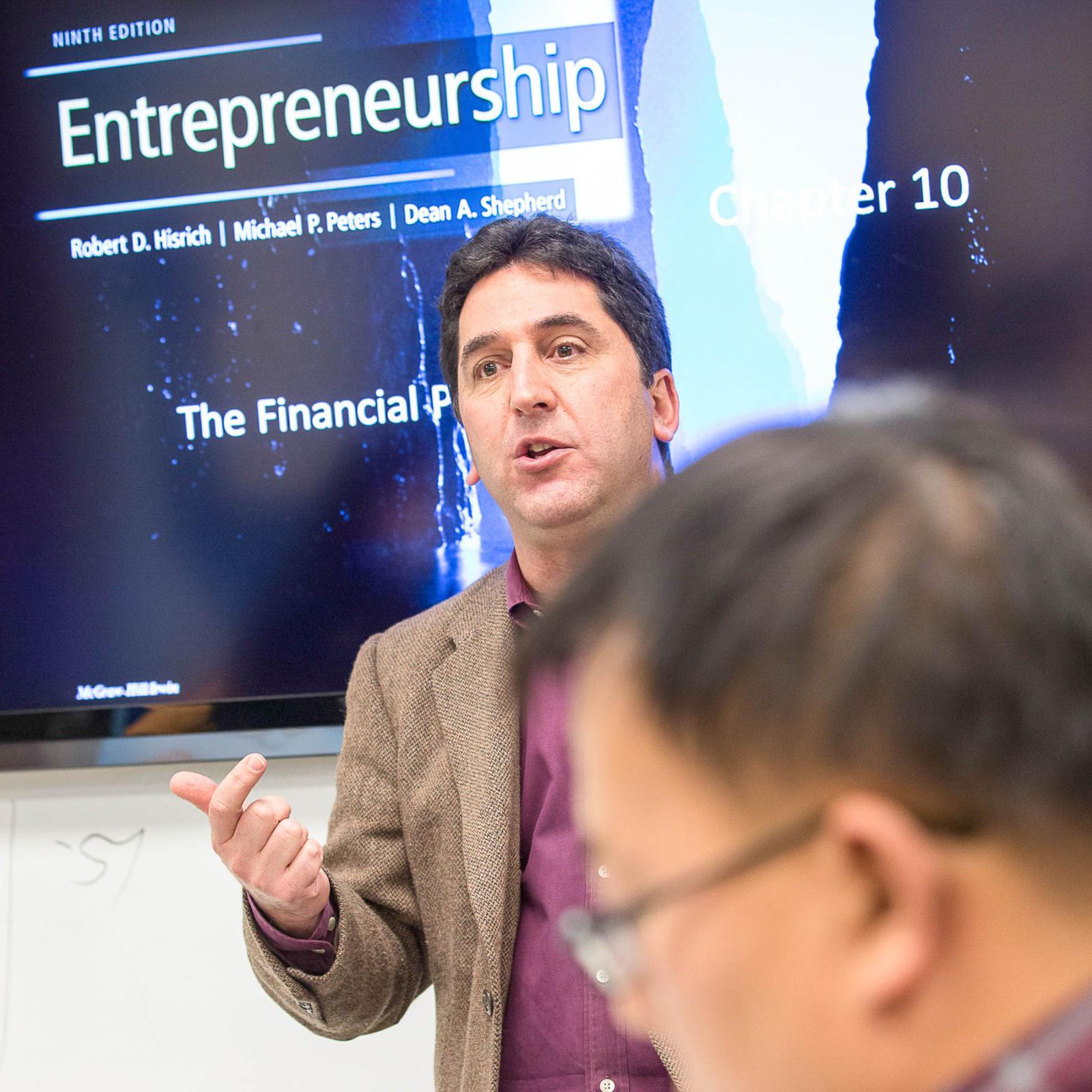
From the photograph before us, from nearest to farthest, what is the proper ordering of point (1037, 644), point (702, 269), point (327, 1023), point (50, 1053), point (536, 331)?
1. point (1037, 644)
2. point (327, 1023)
3. point (536, 331)
4. point (702, 269)
5. point (50, 1053)

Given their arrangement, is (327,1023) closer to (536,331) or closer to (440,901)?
(440,901)

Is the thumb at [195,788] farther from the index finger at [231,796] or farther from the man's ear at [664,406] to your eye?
the man's ear at [664,406]

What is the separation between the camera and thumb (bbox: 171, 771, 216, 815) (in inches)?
45.7

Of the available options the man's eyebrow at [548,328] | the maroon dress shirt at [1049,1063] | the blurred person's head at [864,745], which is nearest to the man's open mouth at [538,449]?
the man's eyebrow at [548,328]

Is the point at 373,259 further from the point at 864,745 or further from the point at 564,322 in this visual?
the point at 864,745

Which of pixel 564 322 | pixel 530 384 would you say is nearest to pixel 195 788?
pixel 530 384

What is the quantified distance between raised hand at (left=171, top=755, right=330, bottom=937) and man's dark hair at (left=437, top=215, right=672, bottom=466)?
30.5 inches

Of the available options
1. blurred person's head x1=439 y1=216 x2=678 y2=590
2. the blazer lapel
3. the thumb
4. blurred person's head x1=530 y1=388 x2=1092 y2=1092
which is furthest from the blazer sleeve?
blurred person's head x1=530 y1=388 x2=1092 y2=1092

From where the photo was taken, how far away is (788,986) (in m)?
0.41

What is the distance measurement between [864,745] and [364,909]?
3.89 feet

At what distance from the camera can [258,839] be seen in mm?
1218

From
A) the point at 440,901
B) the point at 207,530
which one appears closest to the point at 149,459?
the point at 207,530

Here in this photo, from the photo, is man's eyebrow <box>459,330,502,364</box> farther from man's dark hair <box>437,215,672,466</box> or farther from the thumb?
the thumb

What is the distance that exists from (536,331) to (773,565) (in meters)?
1.23
